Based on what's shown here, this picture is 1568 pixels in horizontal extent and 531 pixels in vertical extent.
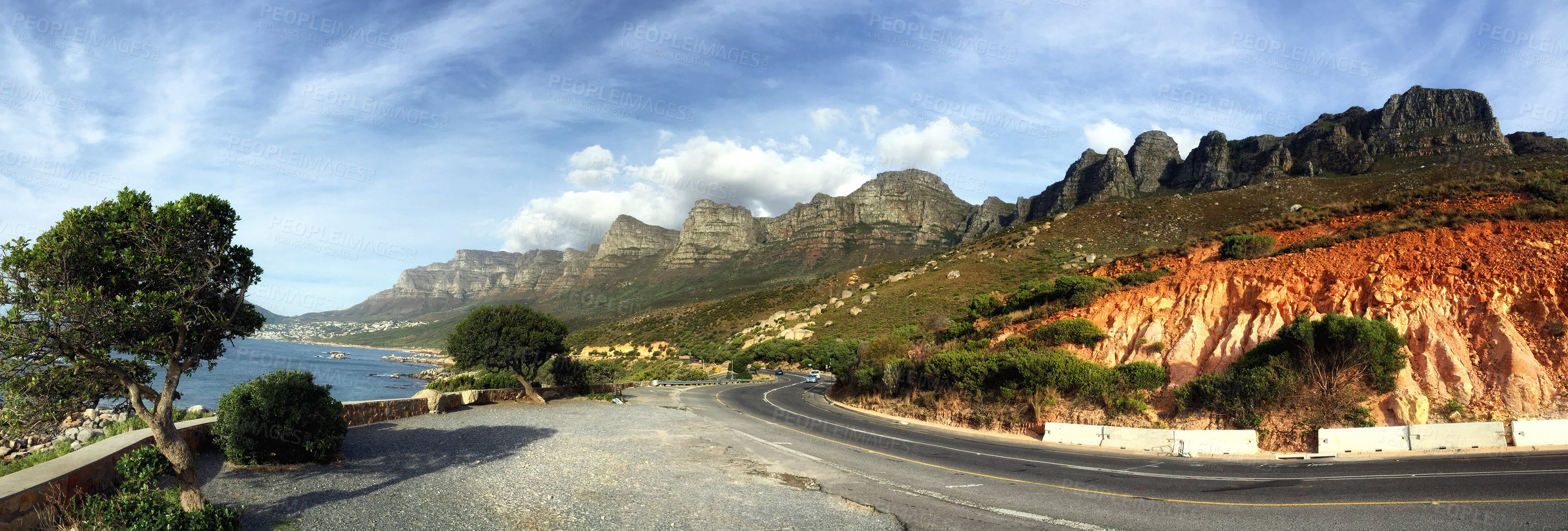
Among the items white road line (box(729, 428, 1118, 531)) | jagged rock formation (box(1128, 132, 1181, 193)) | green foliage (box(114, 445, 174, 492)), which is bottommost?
white road line (box(729, 428, 1118, 531))

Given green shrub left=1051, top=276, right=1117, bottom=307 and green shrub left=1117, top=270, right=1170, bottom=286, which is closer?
green shrub left=1117, top=270, right=1170, bottom=286

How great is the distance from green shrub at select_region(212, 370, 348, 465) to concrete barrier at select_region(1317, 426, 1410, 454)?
21.3m

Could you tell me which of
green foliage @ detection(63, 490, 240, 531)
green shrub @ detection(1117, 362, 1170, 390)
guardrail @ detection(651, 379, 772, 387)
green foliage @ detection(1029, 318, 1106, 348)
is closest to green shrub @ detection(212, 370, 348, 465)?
green foliage @ detection(63, 490, 240, 531)

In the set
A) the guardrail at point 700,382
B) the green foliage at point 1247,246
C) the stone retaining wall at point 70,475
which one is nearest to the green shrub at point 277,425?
the stone retaining wall at point 70,475

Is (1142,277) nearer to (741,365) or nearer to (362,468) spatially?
(362,468)

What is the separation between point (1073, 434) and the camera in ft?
58.6

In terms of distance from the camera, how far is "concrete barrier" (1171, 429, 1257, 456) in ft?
49.7

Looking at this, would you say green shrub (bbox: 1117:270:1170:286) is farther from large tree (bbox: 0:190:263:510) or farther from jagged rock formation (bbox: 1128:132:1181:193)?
jagged rock formation (bbox: 1128:132:1181:193)

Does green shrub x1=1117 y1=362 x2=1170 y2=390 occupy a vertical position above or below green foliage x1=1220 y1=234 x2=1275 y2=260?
below

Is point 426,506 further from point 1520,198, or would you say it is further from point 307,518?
point 1520,198

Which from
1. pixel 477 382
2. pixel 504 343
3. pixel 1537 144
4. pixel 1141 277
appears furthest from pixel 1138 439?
pixel 1537 144

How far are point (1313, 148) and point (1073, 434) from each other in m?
106

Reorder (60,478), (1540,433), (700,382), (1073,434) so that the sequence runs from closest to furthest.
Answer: (60,478), (1540,433), (1073,434), (700,382)

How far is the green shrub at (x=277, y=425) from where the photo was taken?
10.5 metres
